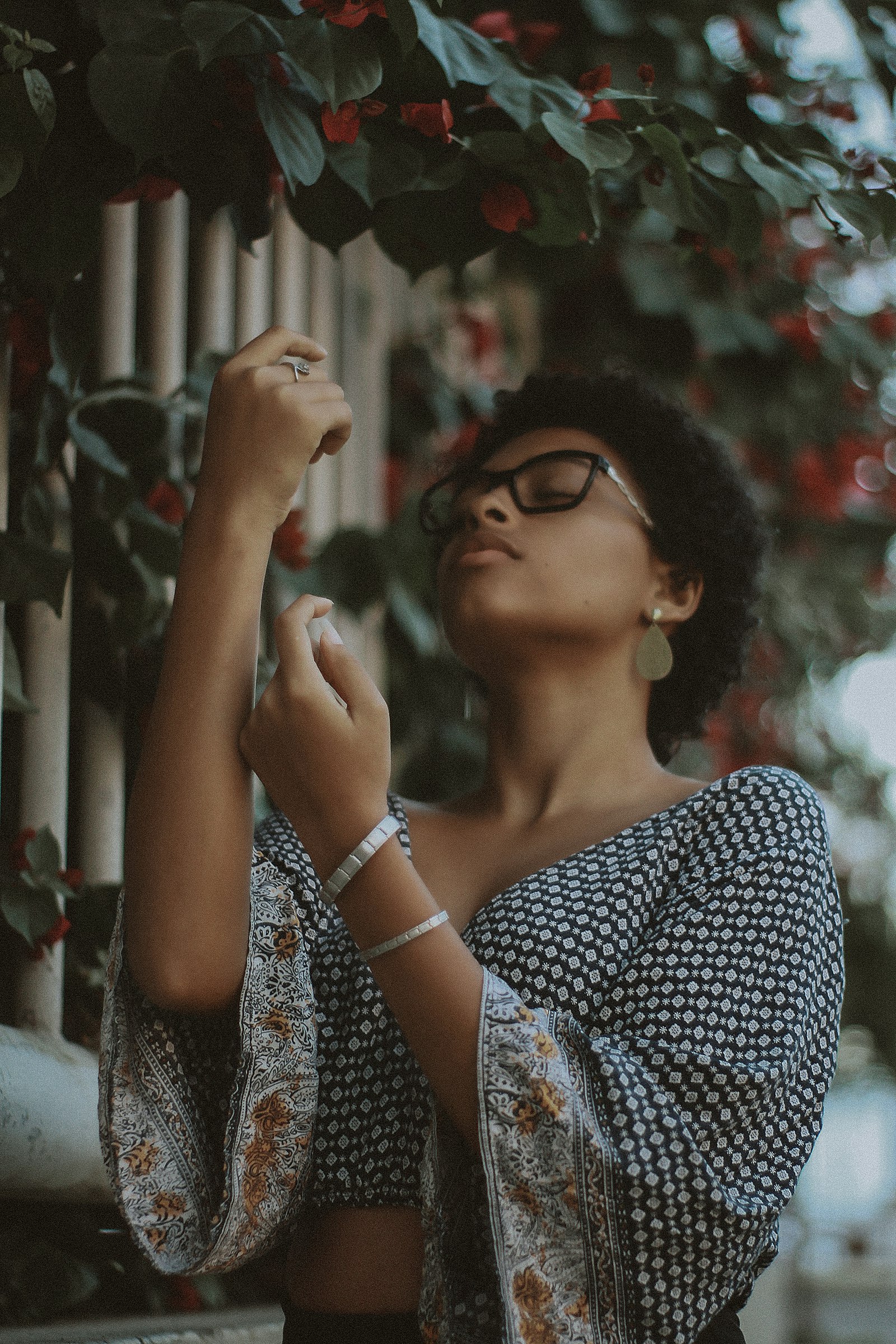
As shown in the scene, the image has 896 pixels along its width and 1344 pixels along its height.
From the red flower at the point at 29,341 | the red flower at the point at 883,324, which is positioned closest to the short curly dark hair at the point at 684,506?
the red flower at the point at 29,341

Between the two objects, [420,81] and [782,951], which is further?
[420,81]

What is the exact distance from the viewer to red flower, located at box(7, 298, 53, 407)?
149cm

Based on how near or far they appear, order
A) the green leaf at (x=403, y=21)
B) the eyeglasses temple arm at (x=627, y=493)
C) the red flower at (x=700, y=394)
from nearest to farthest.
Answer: the green leaf at (x=403, y=21) < the eyeglasses temple arm at (x=627, y=493) < the red flower at (x=700, y=394)

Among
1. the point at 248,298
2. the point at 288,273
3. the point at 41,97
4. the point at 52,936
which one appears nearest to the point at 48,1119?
the point at 52,936

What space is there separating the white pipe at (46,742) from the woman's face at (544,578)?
0.49m

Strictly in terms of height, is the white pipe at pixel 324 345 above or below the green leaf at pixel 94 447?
below

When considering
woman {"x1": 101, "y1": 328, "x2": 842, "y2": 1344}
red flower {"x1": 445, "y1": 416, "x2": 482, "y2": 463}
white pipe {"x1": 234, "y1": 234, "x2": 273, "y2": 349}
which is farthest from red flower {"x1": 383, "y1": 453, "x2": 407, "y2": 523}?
woman {"x1": 101, "y1": 328, "x2": 842, "y2": 1344}

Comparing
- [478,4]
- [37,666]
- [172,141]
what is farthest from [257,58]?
[478,4]

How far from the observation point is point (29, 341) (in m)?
1.50

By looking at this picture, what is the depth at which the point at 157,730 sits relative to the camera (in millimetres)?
1163

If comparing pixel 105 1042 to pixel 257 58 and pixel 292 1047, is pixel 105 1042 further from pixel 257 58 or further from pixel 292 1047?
pixel 257 58

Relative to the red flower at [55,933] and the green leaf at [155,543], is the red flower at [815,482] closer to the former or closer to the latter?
the green leaf at [155,543]

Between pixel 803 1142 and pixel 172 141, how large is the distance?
106 cm

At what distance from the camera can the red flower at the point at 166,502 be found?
181cm
